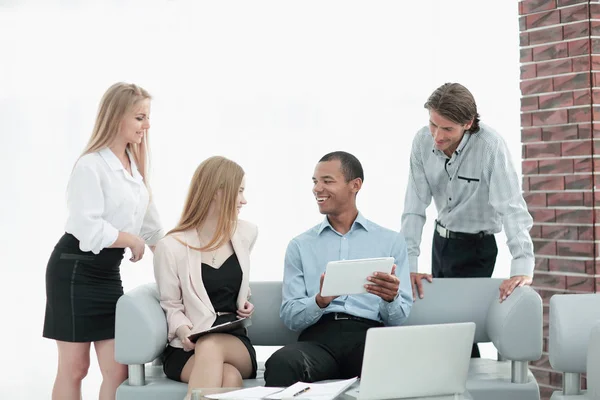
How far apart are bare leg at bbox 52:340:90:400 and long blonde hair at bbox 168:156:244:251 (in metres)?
0.60

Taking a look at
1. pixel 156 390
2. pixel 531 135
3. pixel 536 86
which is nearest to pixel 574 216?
pixel 531 135

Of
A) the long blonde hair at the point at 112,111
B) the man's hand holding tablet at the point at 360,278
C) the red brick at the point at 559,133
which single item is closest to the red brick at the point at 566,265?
the red brick at the point at 559,133

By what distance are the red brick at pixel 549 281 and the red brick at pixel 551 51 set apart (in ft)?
3.46

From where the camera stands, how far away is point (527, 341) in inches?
116

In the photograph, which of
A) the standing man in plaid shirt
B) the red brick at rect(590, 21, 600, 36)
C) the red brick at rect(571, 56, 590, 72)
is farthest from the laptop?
the red brick at rect(590, 21, 600, 36)

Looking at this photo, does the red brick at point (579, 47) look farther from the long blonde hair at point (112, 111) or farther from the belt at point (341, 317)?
the long blonde hair at point (112, 111)

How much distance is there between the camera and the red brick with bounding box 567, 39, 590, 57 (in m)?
3.76

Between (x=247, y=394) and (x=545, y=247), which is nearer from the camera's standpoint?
(x=247, y=394)

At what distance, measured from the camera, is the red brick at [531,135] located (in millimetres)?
3949

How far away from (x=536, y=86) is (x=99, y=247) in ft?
7.41

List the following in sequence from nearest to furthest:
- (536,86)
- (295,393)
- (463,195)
Answer: (295,393), (463,195), (536,86)

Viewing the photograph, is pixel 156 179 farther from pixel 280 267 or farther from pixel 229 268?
pixel 229 268

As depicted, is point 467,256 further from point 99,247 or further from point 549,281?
point 99,247

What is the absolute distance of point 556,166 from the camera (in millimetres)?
3885
